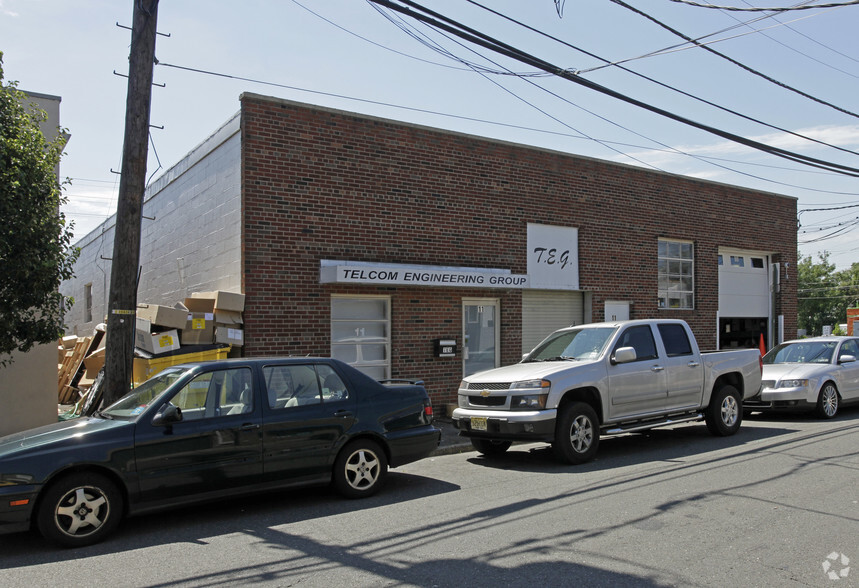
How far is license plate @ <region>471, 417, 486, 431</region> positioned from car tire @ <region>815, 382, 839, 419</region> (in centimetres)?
717

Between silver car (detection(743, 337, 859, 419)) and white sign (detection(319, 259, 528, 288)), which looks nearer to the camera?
white sign (detection(319, 259, 528, 288))

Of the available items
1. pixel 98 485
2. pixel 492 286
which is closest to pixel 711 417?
pixel 492 286

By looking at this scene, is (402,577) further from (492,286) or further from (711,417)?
(492,286)

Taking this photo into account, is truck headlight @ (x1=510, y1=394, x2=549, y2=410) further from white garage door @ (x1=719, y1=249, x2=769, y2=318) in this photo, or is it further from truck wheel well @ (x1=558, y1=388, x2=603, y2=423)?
white garage door @ (x1=719, y1=249, x2=769, y2=318)

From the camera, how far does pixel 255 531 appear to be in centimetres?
609

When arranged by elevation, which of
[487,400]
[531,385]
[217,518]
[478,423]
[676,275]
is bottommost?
[217,518]

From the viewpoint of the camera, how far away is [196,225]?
1385cm

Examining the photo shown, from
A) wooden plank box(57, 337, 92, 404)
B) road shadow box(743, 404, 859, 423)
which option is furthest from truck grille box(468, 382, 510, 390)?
wooden plank box(57, 337, 92, 404)

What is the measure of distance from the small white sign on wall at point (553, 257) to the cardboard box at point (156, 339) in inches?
284

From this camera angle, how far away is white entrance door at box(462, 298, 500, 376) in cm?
1388

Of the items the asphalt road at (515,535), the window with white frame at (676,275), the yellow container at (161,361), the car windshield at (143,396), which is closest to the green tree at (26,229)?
the car windshield at (143,396)

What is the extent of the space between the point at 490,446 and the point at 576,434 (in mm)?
1298

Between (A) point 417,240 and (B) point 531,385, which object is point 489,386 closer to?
(B) point 531,385

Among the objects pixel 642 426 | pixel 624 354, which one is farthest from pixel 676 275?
pixel 624 354
